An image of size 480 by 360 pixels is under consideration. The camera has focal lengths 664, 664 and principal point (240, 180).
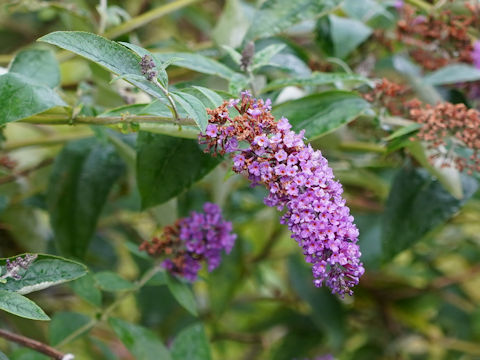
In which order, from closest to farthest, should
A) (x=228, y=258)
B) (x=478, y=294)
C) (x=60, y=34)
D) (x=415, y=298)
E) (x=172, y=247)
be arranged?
(x=60, y=34) < (x=172, y=247) < (x=228, y=258) < (x=415, y=298) < (x=478, y=294)

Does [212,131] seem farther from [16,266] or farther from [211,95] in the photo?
[16,266]

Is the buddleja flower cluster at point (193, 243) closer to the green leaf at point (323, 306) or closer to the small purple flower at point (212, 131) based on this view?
the small purple flower at point (212, 131)

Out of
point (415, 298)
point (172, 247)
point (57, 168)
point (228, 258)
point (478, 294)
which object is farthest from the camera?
point (478, 294)

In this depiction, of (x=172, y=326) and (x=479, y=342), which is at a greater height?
(x=172, y=326)

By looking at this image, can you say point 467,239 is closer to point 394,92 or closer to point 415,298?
point 415,298

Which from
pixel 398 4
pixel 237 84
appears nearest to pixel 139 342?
pixel 237 84

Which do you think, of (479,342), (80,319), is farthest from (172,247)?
(479,342)
